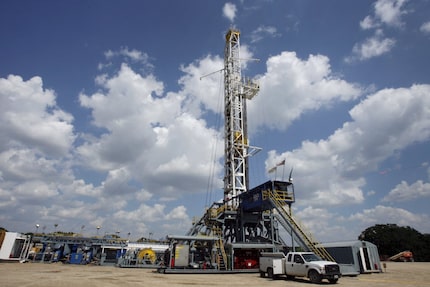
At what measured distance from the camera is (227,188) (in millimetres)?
35562

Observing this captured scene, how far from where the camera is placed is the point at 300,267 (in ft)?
55.7

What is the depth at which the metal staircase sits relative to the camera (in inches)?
819

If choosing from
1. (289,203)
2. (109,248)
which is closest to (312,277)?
(289,203)

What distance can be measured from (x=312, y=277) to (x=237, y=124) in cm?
2539

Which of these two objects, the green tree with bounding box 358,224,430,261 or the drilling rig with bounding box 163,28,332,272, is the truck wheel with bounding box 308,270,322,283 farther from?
the green tree with bounding box 358,224,430,261

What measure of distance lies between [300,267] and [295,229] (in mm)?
5410

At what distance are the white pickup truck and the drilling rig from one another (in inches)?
135

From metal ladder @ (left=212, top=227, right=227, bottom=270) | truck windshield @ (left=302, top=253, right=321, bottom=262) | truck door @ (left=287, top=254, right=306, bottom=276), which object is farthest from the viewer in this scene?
metal ladder @ (left=212, top=227, right=227, bottom=270)

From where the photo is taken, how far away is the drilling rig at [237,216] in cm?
2419

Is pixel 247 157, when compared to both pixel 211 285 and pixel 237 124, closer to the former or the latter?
pixel 237 124

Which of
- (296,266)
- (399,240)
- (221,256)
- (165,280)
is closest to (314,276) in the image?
(296,266)

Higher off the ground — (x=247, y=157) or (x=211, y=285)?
(x=247, y=157)

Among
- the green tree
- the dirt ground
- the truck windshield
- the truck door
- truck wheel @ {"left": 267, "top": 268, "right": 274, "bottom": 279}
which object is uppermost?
the green tree

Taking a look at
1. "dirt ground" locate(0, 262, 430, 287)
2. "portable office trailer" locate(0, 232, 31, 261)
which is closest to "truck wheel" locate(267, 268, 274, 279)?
"dirt ground" locate(0, 262, 430, 287)
